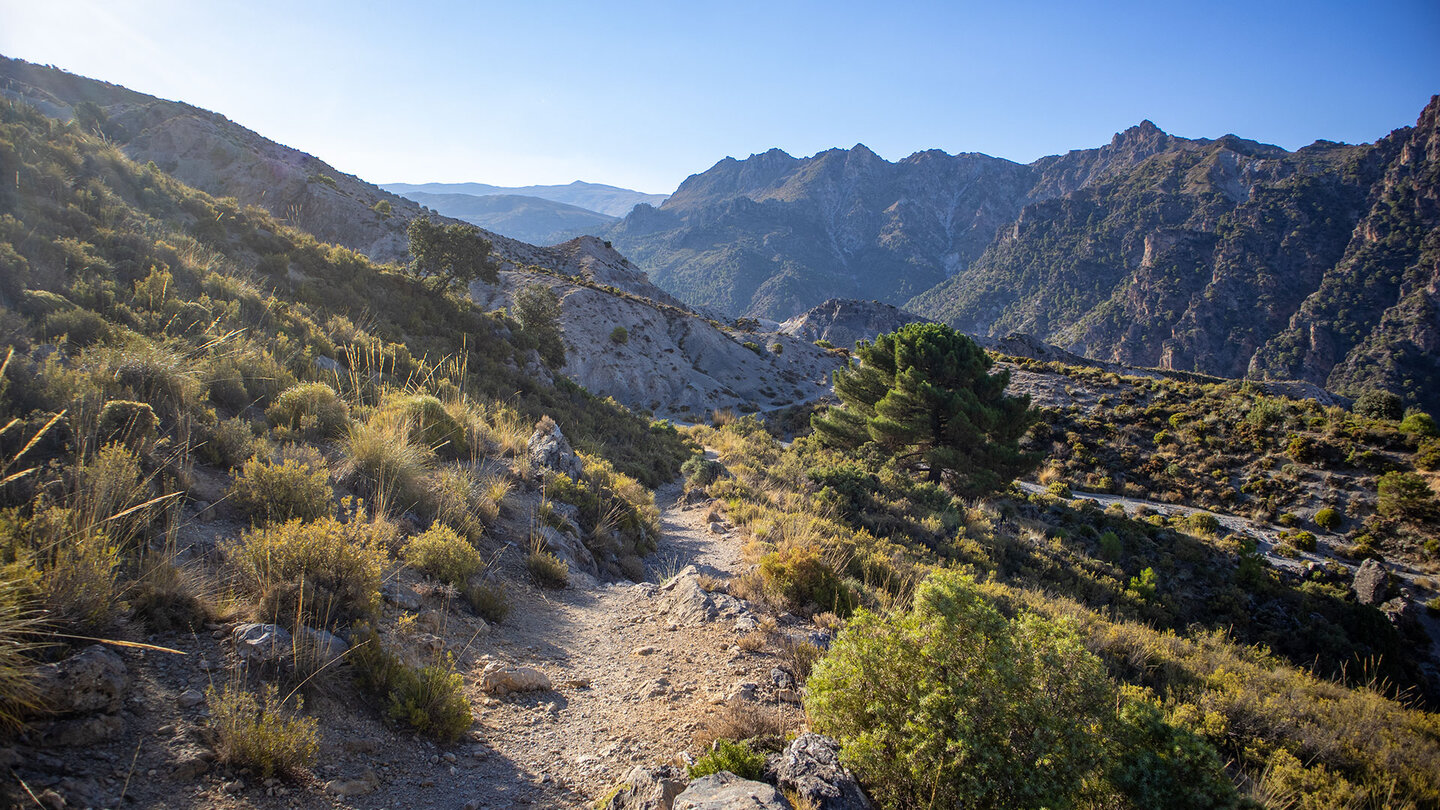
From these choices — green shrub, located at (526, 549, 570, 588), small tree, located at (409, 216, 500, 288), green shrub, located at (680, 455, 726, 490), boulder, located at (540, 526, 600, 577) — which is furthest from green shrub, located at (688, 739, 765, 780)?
small tree, located at (409, 216, 500, 288)

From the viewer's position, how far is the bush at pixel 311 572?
3428 millimetres

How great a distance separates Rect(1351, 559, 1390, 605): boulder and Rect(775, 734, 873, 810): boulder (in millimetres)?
23000

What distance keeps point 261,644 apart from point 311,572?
637 mm

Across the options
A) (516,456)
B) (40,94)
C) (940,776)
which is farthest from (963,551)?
A: (40,94)

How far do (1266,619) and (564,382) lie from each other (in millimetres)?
22784

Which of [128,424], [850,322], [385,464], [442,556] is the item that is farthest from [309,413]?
[850,322]

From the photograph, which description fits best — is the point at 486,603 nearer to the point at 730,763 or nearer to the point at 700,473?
the point at 730,763

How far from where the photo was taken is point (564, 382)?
19.2m

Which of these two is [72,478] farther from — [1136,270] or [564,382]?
[1136,270]

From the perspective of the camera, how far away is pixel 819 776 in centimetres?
279

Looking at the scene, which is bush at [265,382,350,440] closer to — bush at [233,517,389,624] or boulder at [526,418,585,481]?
boulder at [526,418,585,481]

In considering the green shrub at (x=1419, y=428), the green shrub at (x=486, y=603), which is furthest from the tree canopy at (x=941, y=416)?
the green shrub at (x=486, y=603)

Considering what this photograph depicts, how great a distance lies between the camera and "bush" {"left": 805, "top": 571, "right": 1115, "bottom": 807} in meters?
2.47

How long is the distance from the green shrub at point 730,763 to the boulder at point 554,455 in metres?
6.47
